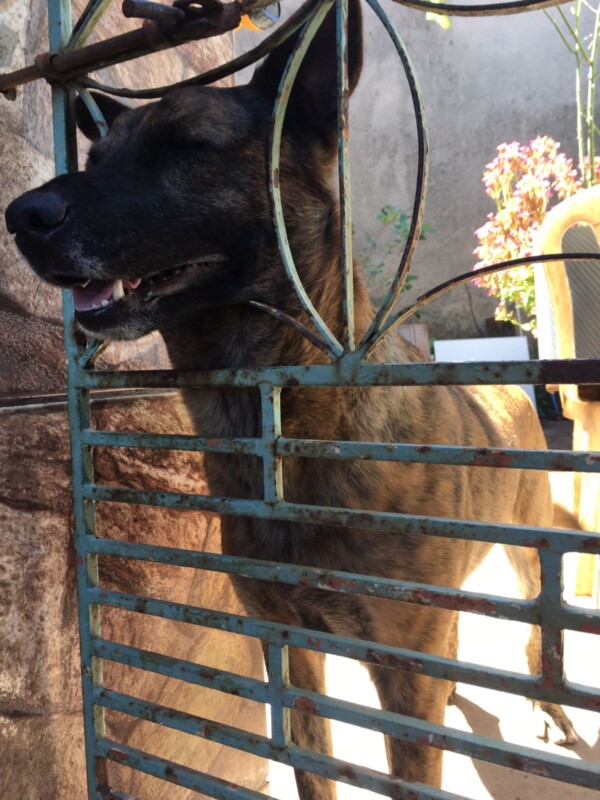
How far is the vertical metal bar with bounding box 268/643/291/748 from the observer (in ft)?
3.48

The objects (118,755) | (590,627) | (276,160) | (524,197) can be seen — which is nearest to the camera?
(590,627)

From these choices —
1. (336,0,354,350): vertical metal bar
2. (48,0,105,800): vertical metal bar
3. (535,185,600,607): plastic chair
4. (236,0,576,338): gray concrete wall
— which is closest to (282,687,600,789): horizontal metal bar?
(48,0,105,800): vertical metal bar

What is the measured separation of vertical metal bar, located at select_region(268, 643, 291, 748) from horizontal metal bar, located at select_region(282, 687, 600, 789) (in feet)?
0.04

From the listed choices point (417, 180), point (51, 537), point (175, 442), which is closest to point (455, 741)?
point (175, 442)

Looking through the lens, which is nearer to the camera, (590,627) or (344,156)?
(590,627)

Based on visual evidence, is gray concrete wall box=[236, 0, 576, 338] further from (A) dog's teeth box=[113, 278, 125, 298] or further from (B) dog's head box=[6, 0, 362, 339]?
(A) dog's teeth box=[113, 278, 125, 298]

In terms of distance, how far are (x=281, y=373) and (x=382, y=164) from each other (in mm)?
8534

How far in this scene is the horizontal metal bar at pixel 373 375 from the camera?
0.80m

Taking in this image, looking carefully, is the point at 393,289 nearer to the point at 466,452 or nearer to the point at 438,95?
the point at 466,452

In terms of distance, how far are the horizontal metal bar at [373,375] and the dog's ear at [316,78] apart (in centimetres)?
58

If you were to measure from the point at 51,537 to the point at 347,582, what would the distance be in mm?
785

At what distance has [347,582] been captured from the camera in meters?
0.99

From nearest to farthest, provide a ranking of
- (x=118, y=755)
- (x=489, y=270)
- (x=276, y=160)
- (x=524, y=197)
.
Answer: (x=489, y=270), (x=276, y=160), (x=118, y=755), (x=524, y=197)

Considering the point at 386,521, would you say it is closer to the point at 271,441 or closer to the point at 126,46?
the point at 271,441
